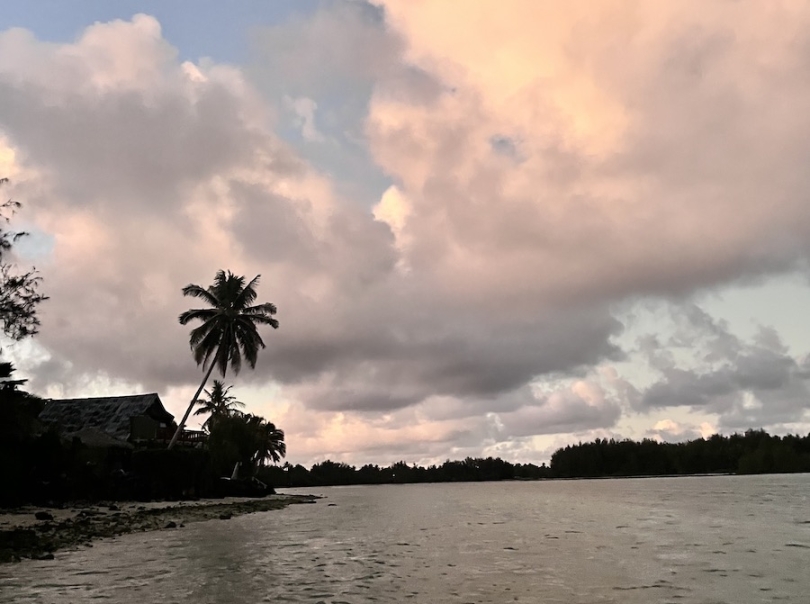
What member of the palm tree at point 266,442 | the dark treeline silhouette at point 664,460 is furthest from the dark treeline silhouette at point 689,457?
the palm tree at point 266,442

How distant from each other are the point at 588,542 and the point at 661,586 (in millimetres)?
9052

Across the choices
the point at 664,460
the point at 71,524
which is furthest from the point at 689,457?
the point at 71,524

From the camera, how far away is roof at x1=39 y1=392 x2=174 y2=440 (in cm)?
5016

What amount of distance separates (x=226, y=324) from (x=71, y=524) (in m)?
25.9

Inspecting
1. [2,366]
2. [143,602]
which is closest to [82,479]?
[2,366]

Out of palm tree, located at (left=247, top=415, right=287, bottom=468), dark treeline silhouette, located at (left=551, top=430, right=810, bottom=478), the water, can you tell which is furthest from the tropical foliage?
dark treeline silhouette, located at (left=551, top=430, right=810, bottom=478)

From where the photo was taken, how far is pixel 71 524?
2462cm

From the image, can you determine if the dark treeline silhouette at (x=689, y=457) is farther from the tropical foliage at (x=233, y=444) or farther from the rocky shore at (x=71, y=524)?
the rocky shore at (x=71, y=524)

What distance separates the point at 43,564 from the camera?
1542 centimetres

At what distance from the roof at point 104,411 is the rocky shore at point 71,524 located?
13.1 meters

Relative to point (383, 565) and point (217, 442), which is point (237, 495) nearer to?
point (217, 442)

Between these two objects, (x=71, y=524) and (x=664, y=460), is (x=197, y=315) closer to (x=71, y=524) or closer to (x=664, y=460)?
(x=71, y=524)

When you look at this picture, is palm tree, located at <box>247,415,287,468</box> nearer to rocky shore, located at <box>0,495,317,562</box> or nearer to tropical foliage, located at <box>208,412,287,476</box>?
tropical foliage, located at <box>208,412,287,476</box>

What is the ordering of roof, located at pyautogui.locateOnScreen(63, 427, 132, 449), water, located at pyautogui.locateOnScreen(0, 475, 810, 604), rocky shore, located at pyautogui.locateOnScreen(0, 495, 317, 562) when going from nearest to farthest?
1. water, located at pyautogui.locateOnScreen(0, 475, 810, 604)
2. rocky shore, located at pyautogui.locateOnScreen(0, 495, 317, 562)
3. roof, located at pyautogui.locateOnScreen(63, 427, 132, 449)
